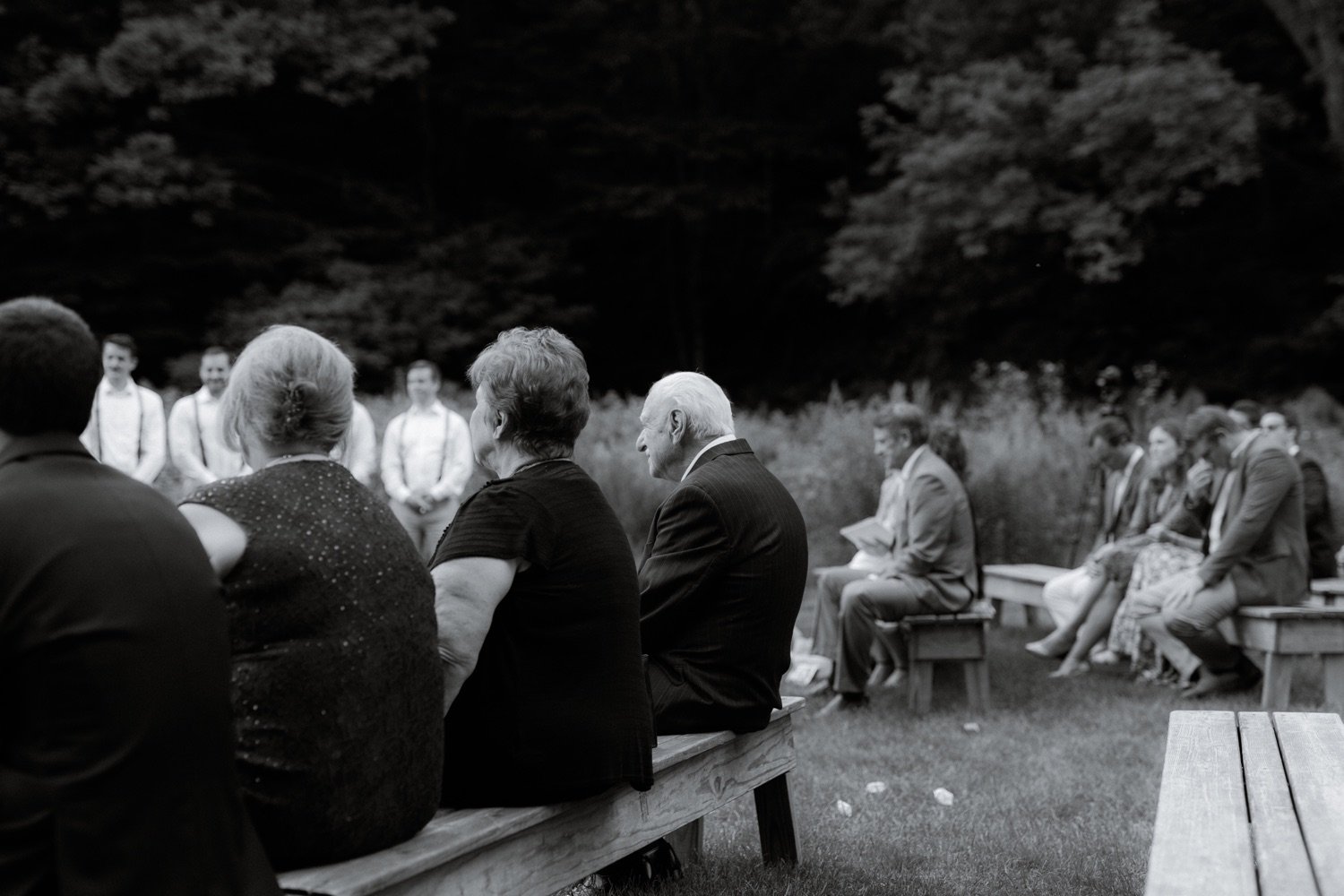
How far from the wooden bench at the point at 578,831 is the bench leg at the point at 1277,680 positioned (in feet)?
12.9

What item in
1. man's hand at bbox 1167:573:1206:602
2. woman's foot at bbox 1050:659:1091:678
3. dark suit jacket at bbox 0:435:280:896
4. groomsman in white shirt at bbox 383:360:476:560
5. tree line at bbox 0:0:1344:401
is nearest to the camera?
dark suit jacket at bbox 0:435:280:896

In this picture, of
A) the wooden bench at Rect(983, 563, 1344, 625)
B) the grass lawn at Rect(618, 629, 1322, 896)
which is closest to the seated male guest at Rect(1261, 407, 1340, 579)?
the wooden bench at Rect(983, 563, 1344, 625)

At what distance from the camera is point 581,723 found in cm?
339

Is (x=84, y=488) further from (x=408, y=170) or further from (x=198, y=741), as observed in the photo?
(x=408, y=170)

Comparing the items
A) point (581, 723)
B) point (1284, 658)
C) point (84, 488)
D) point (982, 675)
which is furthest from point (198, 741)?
Answer: point (1284, 658)

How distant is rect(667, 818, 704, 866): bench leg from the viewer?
15.4 ft

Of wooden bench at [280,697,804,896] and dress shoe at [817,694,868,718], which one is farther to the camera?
dress shoe at [817,694,868,718]

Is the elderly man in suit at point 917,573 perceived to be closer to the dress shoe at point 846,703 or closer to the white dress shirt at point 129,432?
the dress shoe at point 846,703

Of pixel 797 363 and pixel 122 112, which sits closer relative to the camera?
pixel 122 112

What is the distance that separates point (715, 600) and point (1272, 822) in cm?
168

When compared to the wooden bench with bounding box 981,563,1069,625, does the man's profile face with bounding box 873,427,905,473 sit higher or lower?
higher

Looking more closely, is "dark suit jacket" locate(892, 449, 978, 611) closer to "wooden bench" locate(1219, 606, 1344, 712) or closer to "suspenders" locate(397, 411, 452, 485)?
"wooden bench" locate(1219, 606, 1344, 712)

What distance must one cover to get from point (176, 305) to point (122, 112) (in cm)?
345

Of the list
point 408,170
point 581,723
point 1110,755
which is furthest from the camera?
point 408,170
